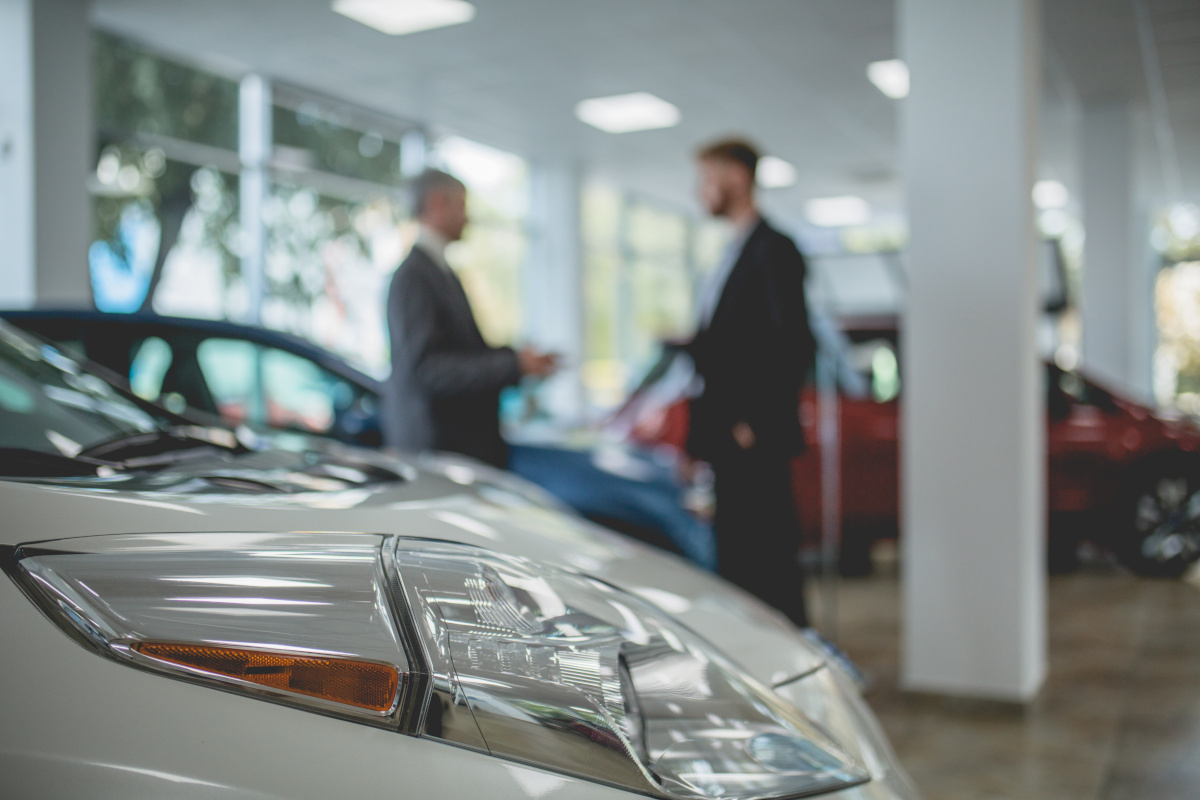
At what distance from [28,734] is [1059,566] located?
596cm

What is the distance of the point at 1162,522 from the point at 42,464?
5.88m

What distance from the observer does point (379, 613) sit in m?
1.00

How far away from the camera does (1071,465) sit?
548cm

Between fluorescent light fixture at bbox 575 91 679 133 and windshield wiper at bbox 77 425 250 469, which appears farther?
fluorescent light fixture at bbox 575 91 679 133

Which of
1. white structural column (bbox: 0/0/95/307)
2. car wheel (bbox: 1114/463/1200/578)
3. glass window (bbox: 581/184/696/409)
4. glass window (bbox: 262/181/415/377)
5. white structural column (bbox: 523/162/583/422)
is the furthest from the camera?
glass window (bbox: 581/184/696/409)

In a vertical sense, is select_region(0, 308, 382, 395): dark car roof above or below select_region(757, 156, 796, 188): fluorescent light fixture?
below

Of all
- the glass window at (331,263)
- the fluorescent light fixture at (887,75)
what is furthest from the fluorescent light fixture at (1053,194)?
the glass window at (331,263)

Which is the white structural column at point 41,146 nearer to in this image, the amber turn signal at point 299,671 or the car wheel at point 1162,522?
the amber turn signal at point 299,671

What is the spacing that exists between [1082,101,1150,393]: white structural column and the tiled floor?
15.8ft

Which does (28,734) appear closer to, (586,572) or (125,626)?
(125,626)

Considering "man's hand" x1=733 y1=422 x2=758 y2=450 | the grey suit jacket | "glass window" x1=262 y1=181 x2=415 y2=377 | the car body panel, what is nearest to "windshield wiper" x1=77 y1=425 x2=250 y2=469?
the grey suit jacket

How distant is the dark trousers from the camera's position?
307cm

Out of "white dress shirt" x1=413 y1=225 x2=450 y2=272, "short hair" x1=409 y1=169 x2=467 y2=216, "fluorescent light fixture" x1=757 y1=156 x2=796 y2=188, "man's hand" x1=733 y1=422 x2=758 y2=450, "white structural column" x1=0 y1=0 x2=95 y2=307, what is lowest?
"man's hand" x1=733 y1=422 x2=758 y2=450

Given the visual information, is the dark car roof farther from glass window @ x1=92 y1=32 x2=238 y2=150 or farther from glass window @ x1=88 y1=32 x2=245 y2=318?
glass window @ x1=92 y1=32 x2=238 y2=150
